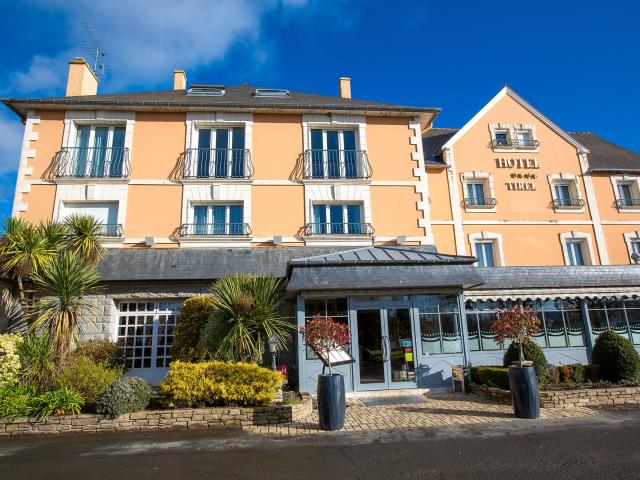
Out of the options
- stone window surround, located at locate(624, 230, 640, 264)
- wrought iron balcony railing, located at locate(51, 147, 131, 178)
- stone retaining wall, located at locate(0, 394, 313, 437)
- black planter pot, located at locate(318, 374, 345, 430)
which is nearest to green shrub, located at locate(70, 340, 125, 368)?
stone retaining wall, located at locate(0, 394, 313, 437)

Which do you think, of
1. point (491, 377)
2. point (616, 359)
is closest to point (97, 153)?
point (491, 377)

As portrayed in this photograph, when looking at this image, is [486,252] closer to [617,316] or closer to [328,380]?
[617,316]

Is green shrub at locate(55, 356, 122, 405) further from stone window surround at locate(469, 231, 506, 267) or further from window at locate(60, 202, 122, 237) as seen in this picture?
stone window surround at locate(469, 231, 506, 267)

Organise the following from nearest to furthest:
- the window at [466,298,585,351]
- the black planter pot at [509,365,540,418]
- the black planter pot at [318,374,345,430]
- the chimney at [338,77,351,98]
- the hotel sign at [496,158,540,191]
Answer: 1. the black planter pot at [318,374,345,430]
2. the black planter pot at [509,365,540,418]
3. the window at [466,298,585,351]
4. the hotel sign at [496,158,540,191]
5. the chimney at [338,77,351,98]

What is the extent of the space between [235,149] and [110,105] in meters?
4.83

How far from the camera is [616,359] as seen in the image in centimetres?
1015

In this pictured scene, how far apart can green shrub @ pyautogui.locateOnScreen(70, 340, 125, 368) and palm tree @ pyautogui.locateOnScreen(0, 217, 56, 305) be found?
6.78ft

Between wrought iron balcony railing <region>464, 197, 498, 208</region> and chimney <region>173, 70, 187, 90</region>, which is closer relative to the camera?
wrought iron balcony railing <region>464, 197, 498, 208</region>

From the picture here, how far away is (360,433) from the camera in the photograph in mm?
7395

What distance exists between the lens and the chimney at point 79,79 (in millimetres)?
17359

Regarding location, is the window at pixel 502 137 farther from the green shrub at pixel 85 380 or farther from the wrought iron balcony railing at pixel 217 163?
the green shrub at pixel 85 380

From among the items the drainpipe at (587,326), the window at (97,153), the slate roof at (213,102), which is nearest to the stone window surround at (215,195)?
the window at (97,153)

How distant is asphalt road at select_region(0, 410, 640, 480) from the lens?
5.46 meters

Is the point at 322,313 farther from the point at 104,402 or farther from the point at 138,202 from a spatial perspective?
the point at 138,202
